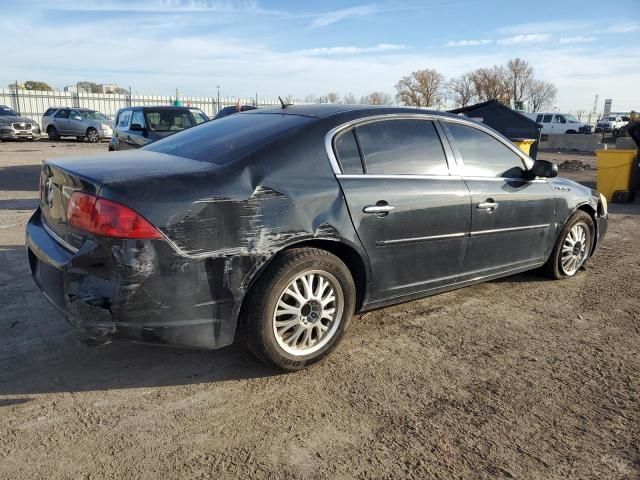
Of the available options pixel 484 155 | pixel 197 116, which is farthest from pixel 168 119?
pixel 484 155

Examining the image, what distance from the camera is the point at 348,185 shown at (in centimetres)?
334

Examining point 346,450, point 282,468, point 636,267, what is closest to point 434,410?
point 346,450

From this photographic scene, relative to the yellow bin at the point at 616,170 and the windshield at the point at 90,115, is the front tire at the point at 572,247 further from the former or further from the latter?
the windshield at the point at 90,115

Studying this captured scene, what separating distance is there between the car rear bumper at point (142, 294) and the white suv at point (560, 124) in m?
40.2

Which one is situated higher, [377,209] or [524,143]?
[524,143]

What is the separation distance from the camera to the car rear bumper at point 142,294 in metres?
2.67

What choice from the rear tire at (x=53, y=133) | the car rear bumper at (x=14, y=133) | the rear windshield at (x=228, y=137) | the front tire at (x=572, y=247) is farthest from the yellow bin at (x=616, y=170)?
the rear tire at (x=53, y=133)

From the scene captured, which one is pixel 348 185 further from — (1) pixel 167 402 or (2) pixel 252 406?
(1) pixel 167 402

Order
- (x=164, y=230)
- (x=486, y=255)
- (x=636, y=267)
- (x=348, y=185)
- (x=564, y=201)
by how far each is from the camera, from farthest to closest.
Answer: (x=636, y=267) < (x=564, y=201) < (x=486, y=255) < (x=348, y=185) < (x=164, y=230)

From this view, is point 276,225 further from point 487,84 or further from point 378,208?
point 487,84

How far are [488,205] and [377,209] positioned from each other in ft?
3.81

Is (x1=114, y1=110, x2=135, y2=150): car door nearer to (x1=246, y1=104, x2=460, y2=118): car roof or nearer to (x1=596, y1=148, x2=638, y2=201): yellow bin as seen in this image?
(x1=246, y1=104, x2=460, y2=118): car roof

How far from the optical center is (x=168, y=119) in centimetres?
1154

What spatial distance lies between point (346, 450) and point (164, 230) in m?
1.40
